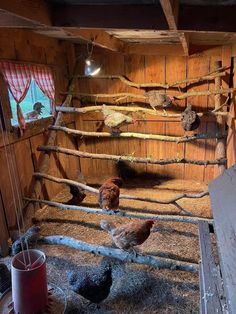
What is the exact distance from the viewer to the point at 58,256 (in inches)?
101

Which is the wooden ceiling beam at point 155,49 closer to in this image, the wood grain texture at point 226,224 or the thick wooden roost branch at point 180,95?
the thick wooden roost branch at point 180,95

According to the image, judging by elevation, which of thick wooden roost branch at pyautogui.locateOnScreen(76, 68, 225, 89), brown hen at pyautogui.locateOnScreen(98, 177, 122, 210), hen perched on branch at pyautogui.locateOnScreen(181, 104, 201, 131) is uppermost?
thick wooden roost branch at pyautogui.locateOnScreen(76, 68, 225, 89)

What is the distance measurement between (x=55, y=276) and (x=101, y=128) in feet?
8.69

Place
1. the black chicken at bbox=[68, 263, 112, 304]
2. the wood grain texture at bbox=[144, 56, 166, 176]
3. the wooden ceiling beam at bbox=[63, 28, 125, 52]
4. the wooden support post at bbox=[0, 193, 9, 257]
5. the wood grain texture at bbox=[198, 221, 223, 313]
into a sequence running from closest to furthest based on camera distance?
the wood grain texture at bbox=[198, 221, 223, 313] < the black chicken at bbox=[68, 263, 112, 304] < the wooden ceiling beam at bbox=[63, 28, 125, 52] < the wooden support post at bbox=[0, 193, 9, 257] < the wood grain texture at bbox=[144, 56, 166, 176]

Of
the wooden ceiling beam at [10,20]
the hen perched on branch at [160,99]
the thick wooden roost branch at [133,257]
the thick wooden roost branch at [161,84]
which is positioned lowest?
the thick wooden roost branch at [133,257]

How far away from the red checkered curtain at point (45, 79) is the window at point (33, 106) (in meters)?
0.09

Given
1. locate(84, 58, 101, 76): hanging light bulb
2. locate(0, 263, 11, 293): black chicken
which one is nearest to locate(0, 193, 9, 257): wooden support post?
locate(0, 263, 11, 293): black chicken

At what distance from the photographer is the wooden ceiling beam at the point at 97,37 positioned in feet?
7.74

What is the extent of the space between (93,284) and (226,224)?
3.63ft

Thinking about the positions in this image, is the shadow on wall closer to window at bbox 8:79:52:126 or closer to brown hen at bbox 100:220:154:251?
window at bbox 8:79:52:126

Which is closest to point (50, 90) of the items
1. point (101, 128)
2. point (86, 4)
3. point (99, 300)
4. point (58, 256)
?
point (101, 128)

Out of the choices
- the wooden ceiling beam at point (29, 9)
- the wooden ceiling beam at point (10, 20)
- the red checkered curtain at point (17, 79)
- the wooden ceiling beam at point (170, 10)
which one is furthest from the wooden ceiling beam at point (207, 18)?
the red checkered curtain at point (17, 79)

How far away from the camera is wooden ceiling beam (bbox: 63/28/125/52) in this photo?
236cm

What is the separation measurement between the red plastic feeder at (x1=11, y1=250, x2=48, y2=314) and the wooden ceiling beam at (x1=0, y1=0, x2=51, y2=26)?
1544 mm
